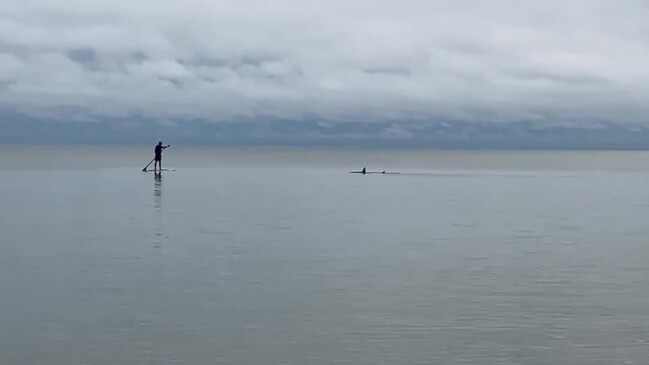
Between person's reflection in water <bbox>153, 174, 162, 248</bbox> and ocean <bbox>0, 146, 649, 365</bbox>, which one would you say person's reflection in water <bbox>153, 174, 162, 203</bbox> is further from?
ocean <bbox>0, 146, 649, 365</bbox>

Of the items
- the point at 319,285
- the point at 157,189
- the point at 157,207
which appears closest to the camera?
the point at 319,285

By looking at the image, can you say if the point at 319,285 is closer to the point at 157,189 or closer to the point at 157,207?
the point at 157,207

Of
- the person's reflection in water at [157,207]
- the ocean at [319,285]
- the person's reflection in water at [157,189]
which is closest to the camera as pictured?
the ocean at [319,285]

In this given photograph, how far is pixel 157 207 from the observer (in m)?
37.7

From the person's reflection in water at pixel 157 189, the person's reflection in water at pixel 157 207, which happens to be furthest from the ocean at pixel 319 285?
the person's reflection in water at pixel 157 189

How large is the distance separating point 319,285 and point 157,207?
1933 centimetres

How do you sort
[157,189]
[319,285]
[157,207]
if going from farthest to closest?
[157,189] < [157,207] < [319,285]

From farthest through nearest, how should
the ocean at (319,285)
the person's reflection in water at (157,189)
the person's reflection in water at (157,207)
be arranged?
the person's reflection in water at (157,189) < the person's reflection in water at (157,207) < the ocean at (319,285)

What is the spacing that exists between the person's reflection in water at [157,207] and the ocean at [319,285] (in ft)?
0.30

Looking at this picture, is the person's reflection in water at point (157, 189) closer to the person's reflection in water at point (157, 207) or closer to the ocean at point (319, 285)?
the person's reflection in water at point (157, 207)

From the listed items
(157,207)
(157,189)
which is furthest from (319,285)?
(157,189)

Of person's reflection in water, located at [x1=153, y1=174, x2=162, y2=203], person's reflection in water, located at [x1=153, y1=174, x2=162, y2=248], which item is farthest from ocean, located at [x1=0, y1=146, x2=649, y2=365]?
person's reflection in water, located at [x1=153, y1=174, x2=162, y2=203]

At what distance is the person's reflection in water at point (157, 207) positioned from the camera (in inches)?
1054

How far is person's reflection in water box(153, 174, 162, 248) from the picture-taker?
26766 mm
